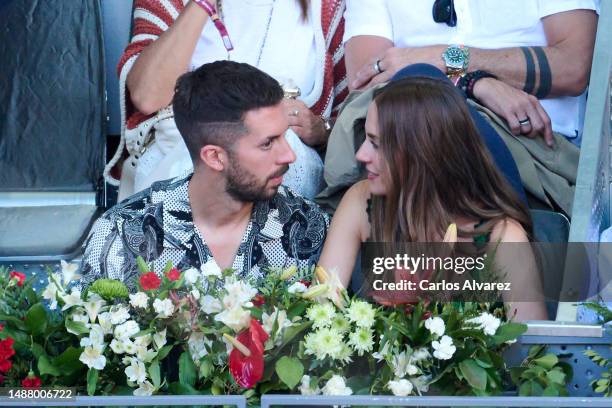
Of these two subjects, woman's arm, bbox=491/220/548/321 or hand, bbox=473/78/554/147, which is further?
hand, bbox=473/78/554/147

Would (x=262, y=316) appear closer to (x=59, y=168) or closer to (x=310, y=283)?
(x=310, y=283)

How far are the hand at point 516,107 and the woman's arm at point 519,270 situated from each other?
40 centimetres

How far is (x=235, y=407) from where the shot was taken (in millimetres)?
1721

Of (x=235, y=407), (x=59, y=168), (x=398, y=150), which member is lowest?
(x=59, y=168)

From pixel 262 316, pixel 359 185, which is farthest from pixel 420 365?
pixel 359 185

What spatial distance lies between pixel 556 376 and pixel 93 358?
77 cm

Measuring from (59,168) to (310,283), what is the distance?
5.25 ft

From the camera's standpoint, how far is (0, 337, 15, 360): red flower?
1.84 m

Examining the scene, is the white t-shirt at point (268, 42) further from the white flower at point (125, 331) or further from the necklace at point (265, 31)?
the white flower at point (125, 331)

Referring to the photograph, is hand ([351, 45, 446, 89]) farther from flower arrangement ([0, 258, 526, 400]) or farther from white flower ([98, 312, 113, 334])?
white flower ([98, 312, 113, 334])

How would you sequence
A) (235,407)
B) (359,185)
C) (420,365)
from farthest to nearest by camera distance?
(359,185) < (420,365) < (235,407)

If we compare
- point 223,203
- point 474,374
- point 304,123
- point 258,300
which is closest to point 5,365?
point 258,300

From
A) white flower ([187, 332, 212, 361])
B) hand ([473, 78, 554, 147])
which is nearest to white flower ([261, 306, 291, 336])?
white flower ([187, 332, 212, 361])

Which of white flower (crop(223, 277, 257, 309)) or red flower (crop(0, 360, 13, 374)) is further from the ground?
white flower (crop(223, 277, 257, 309))
